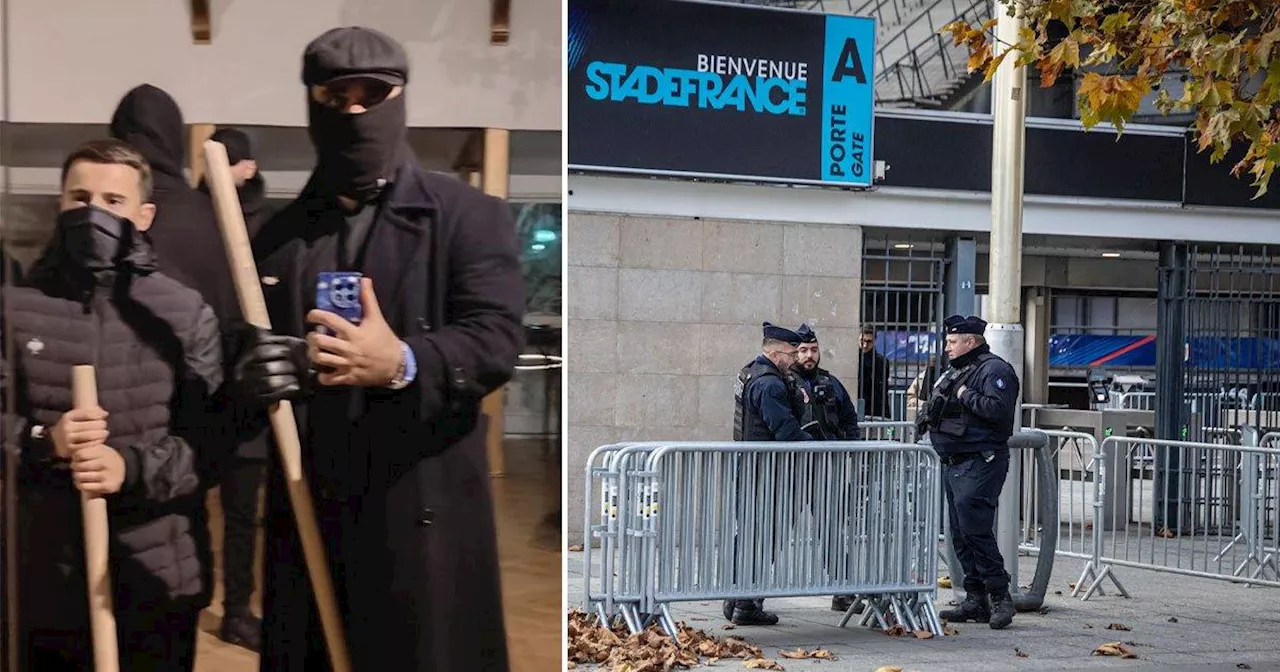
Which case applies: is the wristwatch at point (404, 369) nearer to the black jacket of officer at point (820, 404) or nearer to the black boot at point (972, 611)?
the black jacket of officer at point (820, 404)

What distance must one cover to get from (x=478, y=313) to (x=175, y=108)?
2.41 ft

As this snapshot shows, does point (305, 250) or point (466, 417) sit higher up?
point (305, 250)

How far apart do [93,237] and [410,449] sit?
756 mm

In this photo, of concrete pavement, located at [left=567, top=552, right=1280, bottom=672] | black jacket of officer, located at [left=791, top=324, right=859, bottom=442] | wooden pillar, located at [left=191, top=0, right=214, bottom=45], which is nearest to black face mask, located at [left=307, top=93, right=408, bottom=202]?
wooden pillar, located at [left=191, top=0, right=214, bottom=45]

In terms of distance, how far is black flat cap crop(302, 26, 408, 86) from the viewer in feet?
11.5

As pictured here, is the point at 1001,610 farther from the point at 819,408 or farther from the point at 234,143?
the point at 234,143

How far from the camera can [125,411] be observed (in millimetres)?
3398

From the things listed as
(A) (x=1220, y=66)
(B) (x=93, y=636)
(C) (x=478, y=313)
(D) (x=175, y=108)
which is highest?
(A) (x=1220, y=66)

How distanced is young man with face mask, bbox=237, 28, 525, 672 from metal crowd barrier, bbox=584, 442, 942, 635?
18.9 feet

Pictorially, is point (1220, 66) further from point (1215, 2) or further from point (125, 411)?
point (125, 411)

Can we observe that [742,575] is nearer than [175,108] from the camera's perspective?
No

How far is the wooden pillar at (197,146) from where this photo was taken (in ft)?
11.3

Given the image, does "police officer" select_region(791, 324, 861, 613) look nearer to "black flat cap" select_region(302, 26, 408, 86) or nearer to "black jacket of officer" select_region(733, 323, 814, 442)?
"black jacket of officer" select_region(733, 323, 814, 442)

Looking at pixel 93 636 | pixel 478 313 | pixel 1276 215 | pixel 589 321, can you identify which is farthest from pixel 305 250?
pixel 1276 215
